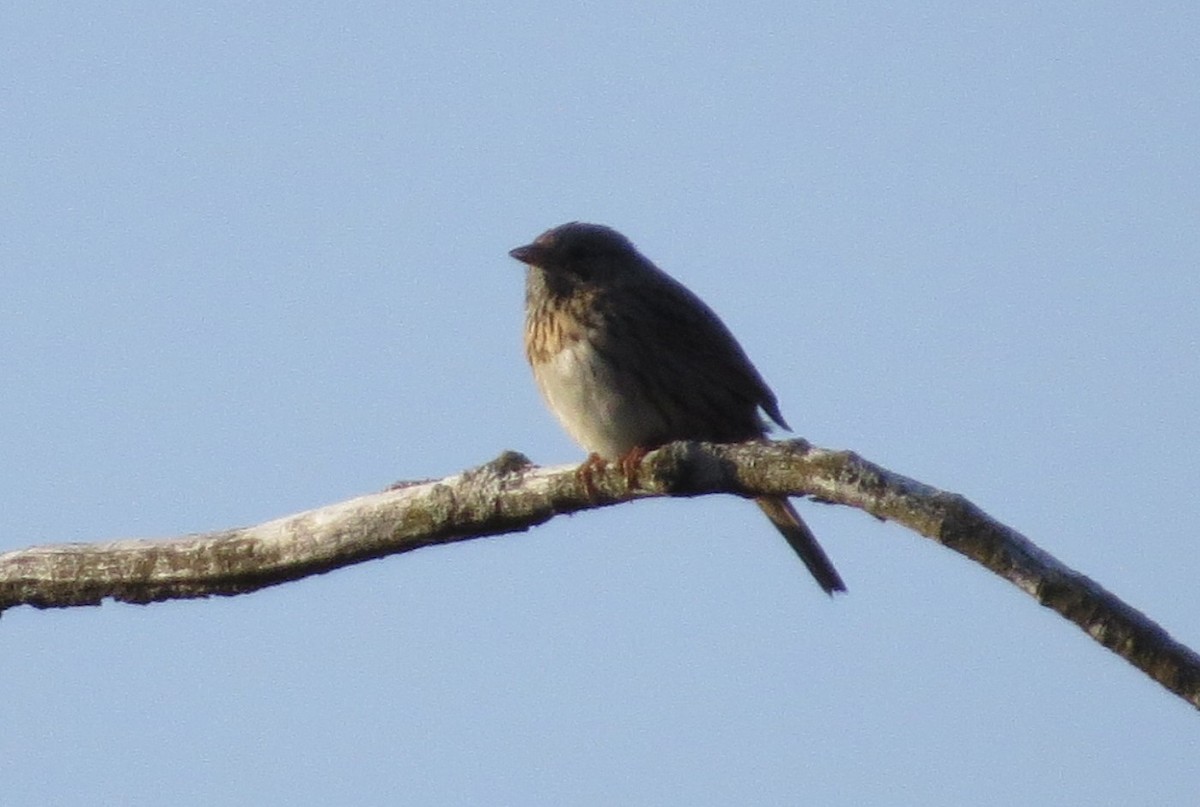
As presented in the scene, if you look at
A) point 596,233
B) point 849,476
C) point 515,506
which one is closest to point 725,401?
point 596,233

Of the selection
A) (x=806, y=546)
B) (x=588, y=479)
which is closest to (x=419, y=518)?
(x=588, y=479)

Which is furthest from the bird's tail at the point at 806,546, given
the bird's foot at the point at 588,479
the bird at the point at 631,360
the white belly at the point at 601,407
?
the bird's foot at the point at 588,479

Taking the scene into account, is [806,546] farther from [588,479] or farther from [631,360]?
[588,479]

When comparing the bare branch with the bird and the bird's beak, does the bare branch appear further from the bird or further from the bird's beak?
the bird's beak

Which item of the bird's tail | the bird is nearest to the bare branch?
the bird

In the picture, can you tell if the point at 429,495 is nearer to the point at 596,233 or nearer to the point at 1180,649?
the point at 1180,649
